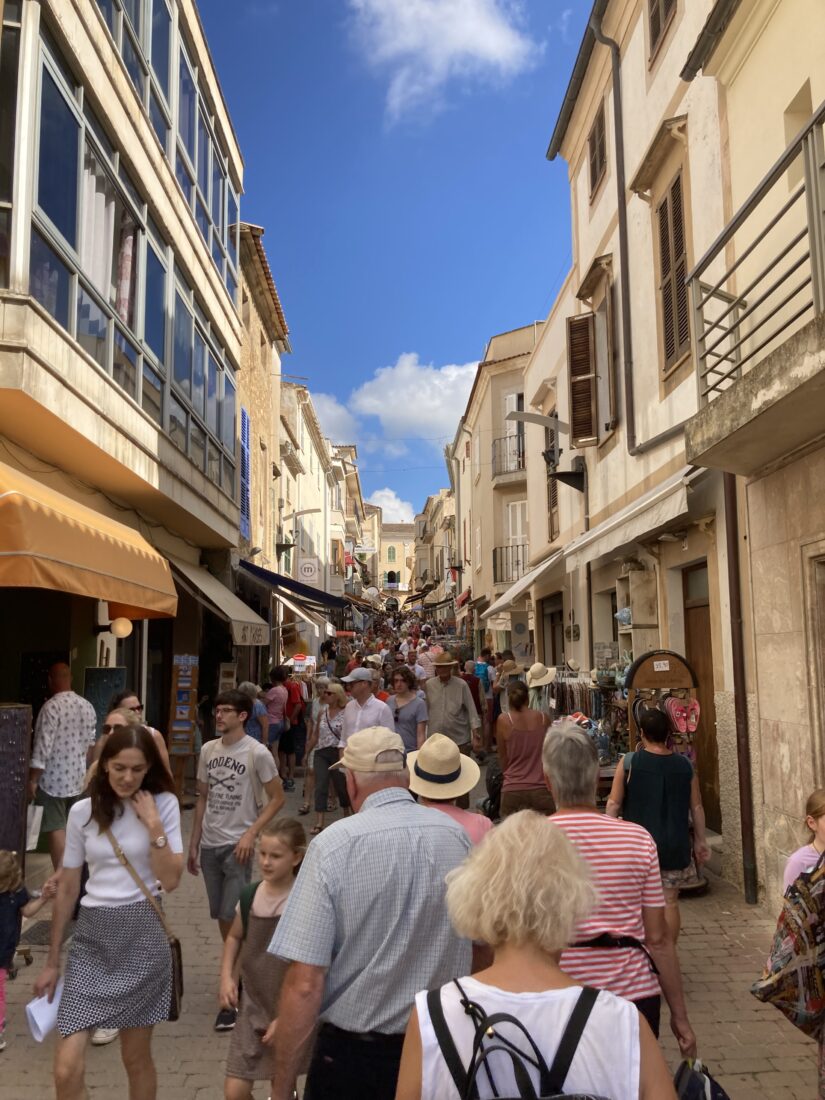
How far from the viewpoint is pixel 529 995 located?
183 centimetres

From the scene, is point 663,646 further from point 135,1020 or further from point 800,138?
point 135,1020

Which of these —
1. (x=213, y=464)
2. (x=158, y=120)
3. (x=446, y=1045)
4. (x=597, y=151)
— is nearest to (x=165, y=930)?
(x=446, y=1045)

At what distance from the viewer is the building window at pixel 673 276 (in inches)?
363

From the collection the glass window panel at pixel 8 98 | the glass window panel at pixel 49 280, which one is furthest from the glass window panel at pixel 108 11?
the glass window panel at pixel 49 280

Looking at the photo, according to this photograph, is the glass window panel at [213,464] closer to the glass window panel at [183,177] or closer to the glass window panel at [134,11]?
the glass window panel at [183,177]

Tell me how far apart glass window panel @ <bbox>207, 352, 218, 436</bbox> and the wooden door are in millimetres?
7890

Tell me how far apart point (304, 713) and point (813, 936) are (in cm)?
1193

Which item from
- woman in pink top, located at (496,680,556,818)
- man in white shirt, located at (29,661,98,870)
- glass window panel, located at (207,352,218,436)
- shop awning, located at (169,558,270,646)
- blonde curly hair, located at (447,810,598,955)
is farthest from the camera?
glass window panel, located at (207,352,218,436)

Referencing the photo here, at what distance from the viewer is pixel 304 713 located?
14656mm

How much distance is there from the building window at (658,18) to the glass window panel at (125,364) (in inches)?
264

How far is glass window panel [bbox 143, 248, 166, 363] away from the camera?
34.6ft

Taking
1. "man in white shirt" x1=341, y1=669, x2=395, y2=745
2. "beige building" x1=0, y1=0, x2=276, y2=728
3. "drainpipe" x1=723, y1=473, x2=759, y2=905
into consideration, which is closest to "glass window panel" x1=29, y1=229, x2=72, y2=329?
"beige building" x1=0, y1=0, x2=276, y2=728

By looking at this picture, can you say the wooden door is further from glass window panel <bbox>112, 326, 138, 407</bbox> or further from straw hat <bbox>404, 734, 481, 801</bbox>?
glass window panel <bbox>112, 326, 138, 407</bbox>

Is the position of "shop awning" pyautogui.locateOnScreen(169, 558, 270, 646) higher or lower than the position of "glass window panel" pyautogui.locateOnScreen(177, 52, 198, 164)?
lower
